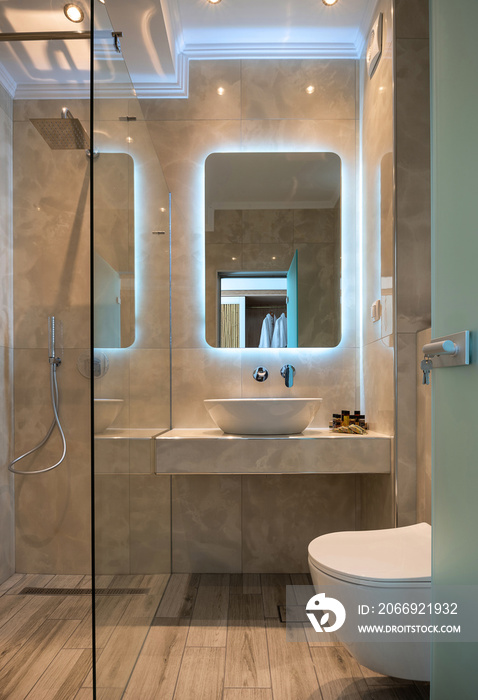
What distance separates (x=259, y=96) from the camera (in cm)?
276

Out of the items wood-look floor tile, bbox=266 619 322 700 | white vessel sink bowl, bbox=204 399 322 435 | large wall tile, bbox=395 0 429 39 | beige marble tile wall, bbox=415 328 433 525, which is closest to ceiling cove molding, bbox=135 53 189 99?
large wall tile, bbox=395 0 429 39

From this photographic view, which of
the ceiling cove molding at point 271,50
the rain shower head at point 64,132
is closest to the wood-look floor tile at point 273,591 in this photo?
the rain shower head at point 64,132

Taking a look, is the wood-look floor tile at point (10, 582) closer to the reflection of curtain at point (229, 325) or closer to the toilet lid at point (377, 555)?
the reflection of curtain at point (229, 325)

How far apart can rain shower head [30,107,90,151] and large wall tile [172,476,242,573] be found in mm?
1670

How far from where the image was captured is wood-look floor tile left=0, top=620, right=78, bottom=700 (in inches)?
66.8

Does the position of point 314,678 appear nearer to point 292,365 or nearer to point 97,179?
point 292,365

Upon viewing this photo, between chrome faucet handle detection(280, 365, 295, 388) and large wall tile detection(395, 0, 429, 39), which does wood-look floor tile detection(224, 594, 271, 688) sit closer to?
chrome faucet handle detection(280, 365, 295, 388)

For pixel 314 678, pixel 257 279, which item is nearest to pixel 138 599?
pixel 314 678

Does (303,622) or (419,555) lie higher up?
(419,555)

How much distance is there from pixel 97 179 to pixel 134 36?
4.89ft

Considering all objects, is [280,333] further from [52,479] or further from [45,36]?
[45,36]

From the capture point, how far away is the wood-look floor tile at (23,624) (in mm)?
1956

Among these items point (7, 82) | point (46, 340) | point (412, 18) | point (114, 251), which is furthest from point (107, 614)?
point (7, 82)

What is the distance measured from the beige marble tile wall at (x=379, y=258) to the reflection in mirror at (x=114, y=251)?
1055 millimetres
